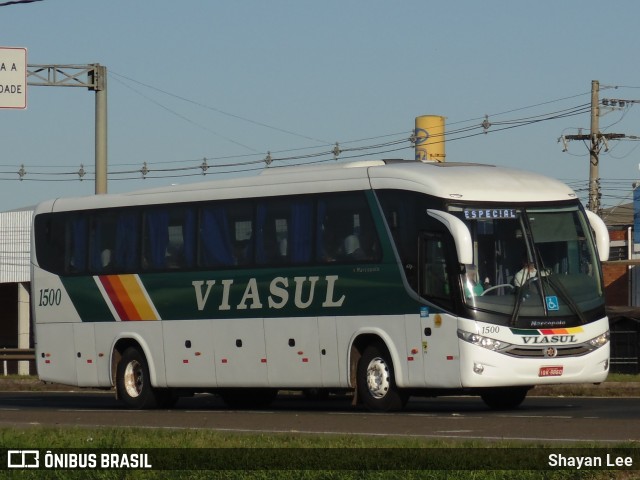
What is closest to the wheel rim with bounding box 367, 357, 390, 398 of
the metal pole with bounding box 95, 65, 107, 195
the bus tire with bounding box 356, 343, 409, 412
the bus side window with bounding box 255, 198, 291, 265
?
the bus tire with bounding box 356, 343, 409, 412

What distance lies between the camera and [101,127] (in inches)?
1324

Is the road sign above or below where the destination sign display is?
above

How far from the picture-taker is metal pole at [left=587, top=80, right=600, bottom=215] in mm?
59375

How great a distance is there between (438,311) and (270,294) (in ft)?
10.5

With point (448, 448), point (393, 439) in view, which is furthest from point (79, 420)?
point (448, 448)

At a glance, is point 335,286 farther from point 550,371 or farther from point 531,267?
point 550,371

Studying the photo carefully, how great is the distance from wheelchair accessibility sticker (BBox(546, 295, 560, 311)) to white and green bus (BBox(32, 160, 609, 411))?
0.07ft

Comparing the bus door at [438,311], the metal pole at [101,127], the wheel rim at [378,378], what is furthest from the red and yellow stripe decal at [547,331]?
the metal pole at [101,127]

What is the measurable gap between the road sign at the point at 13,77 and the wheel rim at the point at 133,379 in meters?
10.8

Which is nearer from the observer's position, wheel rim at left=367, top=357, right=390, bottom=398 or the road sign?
wheel rim at left=367, top=357, right=390, bottom=398

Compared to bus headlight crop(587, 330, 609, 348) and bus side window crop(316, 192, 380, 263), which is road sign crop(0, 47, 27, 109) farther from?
bus headlight crop(587, 330, 609, 348)

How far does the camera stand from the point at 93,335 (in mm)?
25062

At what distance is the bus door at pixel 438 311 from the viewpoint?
19875mm

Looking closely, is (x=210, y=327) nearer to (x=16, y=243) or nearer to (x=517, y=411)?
(x=517, y=411)
